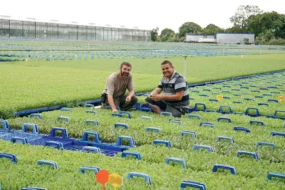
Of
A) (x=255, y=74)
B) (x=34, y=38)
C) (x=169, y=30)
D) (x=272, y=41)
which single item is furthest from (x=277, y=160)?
(x=169, y=30)

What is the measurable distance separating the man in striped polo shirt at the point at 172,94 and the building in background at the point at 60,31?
56.5m

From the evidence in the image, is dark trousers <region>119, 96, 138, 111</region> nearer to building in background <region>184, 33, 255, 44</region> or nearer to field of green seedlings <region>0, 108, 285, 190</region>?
field of green seedlings <region>0, 108, 285, 190</region>

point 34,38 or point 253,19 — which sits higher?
point 253,19

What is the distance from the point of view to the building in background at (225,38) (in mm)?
98500

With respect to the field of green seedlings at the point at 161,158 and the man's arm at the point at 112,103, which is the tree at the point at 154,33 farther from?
the field of green seedlings at the point at 161,158

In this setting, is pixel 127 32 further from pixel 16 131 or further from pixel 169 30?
pixel 16 131

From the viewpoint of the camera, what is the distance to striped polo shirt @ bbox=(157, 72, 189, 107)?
29.3 feet

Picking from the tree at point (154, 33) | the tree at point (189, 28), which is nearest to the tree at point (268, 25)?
the tree at point (189, 28)

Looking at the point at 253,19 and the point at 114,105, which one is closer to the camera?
the point at 114,105

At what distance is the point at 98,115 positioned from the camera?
845 centimetres

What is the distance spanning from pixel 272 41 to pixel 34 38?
5028cm

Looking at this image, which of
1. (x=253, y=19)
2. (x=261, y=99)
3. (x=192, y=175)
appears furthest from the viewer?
(x=253, y=19)

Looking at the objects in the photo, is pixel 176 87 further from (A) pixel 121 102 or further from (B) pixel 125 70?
(A) pixel 121 102

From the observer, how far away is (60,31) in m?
70.6
